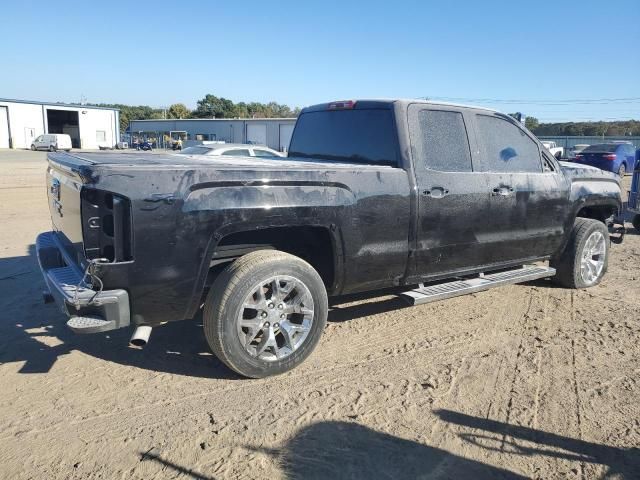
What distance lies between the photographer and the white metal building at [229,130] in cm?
5053

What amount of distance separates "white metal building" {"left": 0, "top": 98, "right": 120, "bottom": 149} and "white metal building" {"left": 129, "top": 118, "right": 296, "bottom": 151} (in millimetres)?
6559

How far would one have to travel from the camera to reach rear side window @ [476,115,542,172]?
4.89m

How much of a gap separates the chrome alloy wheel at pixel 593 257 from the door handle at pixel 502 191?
1.66 meters

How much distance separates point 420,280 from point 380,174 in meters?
1.09

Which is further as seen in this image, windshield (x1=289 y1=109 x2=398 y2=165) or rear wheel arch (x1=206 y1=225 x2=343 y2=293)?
windshield (x1=289 y1=109 x2=398 y2=165)

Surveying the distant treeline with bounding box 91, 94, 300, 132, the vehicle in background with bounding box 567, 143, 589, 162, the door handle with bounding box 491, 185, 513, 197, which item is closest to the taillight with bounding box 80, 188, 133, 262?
the door handle with bounding box 491, 185, 513, 197

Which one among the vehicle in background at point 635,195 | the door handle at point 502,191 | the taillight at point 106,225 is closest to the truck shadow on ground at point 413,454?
the taillight at point 106,225

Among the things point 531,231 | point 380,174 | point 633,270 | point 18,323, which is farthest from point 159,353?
point 633,270

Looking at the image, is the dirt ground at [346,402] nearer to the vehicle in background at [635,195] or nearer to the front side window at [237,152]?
the vehicle in background at [635,195]

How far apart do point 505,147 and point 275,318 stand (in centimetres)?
296

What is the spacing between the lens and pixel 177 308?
342cm

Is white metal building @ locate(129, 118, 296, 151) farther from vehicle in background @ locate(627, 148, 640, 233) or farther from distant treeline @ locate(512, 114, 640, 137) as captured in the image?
vehicle in background @ locate(627, 148, 640, 233)

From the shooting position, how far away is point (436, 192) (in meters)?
4.32

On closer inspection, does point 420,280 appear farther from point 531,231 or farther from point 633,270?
point 633,270
